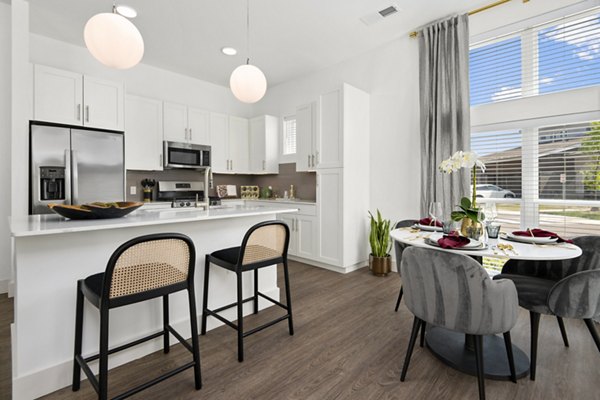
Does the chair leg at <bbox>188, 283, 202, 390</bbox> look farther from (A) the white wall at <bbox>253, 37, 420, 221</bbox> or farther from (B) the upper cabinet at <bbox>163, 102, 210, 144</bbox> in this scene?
(B) the upper cabinet at <bbox>163, 102, 210, 144</bbox>

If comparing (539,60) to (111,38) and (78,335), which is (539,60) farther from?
(78,335)

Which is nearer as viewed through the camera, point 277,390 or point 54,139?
point 277,390

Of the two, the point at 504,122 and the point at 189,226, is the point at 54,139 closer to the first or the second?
the point at 189,226

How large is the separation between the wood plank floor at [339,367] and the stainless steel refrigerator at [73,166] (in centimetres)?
124

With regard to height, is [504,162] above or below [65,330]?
above

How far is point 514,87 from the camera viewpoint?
3014 millimetres

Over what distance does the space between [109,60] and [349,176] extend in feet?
9.18

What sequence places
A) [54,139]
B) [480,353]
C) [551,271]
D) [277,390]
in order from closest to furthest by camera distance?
1. [480,353]
2. [277,390]
3. [551,271]
4. [54,139]

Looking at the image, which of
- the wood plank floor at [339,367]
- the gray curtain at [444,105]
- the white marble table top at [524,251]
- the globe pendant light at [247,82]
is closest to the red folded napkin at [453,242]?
the white marble table top at [524,251]

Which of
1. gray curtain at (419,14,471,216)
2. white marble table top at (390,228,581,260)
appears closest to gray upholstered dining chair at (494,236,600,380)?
white marble table top at (390,228,581,260)

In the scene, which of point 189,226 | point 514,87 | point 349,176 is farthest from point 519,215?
point 189,226

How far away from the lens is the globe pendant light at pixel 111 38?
1848 mm

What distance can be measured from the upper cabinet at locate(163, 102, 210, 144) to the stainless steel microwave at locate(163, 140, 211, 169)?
0.14 m

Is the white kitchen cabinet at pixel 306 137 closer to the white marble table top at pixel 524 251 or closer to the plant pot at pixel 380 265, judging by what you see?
the plant pot at pixel 380 265
